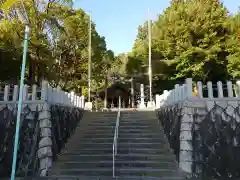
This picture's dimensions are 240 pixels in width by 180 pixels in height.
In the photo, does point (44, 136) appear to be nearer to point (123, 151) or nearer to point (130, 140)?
point (123, 151)

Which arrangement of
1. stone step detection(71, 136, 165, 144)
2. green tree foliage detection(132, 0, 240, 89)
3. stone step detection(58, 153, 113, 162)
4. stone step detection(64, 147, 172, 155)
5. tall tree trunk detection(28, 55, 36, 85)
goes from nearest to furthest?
stone step detection(58, 153, 113, 162) < stone step detection(64, 147, 172, 155) < stone step detection(71, 136, 165, 144) < tall tree trunk detection(28, 55, 36, 85) < green tree foliage detection(132, 0, 240, 89)

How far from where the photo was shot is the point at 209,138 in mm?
6480

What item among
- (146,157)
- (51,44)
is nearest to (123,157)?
(146,157)

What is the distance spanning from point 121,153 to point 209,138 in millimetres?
2618

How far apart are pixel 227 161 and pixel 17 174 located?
221 inches

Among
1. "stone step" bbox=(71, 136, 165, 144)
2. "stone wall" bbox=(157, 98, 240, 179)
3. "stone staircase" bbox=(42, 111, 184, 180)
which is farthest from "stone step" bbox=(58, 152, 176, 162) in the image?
"stone step" bbox=(71, 136, 165, 144)

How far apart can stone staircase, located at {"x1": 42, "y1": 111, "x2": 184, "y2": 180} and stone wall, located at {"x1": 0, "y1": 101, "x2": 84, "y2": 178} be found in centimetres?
47

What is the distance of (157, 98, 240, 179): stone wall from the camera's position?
6.28m

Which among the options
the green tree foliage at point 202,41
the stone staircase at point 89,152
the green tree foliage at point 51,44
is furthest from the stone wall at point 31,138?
the green tree foliage at point 202,41

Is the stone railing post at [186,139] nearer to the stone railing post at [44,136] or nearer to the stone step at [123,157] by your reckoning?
the stone step at [123,157]

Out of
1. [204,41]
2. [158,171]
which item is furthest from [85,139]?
[204,41]

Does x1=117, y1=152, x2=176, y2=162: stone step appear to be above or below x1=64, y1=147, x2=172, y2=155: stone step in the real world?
below

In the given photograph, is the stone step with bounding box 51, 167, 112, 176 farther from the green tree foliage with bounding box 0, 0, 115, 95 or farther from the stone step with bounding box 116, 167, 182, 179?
the green tree foliage with bounding box 0, 0, 115, 95

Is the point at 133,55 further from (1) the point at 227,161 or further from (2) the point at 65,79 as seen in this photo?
(1) the point at 227,161
